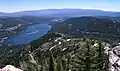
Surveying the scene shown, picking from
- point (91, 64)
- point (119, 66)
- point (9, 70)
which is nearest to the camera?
point (9, 70)

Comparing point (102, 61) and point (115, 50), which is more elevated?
point (115, 50)

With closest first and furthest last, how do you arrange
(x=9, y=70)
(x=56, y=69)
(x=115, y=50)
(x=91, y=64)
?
(x=9, y=70) → (x=115, y=50) → (x=91, y=64) → (x=56, y=69)

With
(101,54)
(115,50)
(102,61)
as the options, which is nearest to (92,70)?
(115,50)

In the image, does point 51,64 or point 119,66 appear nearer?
point 119,66

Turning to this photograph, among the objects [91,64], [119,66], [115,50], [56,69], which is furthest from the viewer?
[56,69]

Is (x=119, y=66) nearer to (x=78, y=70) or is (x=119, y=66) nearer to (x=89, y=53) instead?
(x=89, y=53)

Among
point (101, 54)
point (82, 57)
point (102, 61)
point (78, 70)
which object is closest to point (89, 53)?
point (82, 57)

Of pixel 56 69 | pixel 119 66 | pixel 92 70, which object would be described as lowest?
pixel 56 69

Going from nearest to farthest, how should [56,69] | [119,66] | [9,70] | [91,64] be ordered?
[9,70]
[119,66]
[91,64]
[56,69]

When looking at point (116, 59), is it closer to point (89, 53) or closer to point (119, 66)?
point (119, 66)
